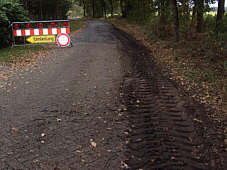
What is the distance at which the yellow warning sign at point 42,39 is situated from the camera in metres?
13.4

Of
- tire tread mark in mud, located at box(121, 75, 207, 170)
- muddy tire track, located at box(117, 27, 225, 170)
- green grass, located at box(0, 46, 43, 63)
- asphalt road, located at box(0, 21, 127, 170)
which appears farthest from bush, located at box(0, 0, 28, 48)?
tire tread mark in mud, located at box(121, 75, 207, 170)

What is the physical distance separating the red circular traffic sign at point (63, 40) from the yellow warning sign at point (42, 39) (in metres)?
0.31

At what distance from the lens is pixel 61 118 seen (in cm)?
518

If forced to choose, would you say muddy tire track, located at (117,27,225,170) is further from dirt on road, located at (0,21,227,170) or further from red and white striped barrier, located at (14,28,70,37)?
red and white striped barrier, located at (14,28,70,37)

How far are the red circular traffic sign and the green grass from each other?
1.10 meters

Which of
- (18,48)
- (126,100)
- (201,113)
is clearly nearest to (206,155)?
(201,113)

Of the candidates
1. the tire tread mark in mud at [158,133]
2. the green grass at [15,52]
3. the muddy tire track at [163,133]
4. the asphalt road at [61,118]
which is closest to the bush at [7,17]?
the green grass at [15,52]

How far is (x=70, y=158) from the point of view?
3775mm

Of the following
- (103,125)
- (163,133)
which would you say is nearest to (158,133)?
(163,133)

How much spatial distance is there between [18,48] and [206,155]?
39.6 feet

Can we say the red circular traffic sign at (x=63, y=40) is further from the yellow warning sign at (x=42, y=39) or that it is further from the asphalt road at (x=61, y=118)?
the asphalt road at (x=61, y=118)

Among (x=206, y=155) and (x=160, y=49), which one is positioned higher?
(x=160, y=49)

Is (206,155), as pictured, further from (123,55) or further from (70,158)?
(123,55)

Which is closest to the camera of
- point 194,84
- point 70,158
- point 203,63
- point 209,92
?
point 70,158
